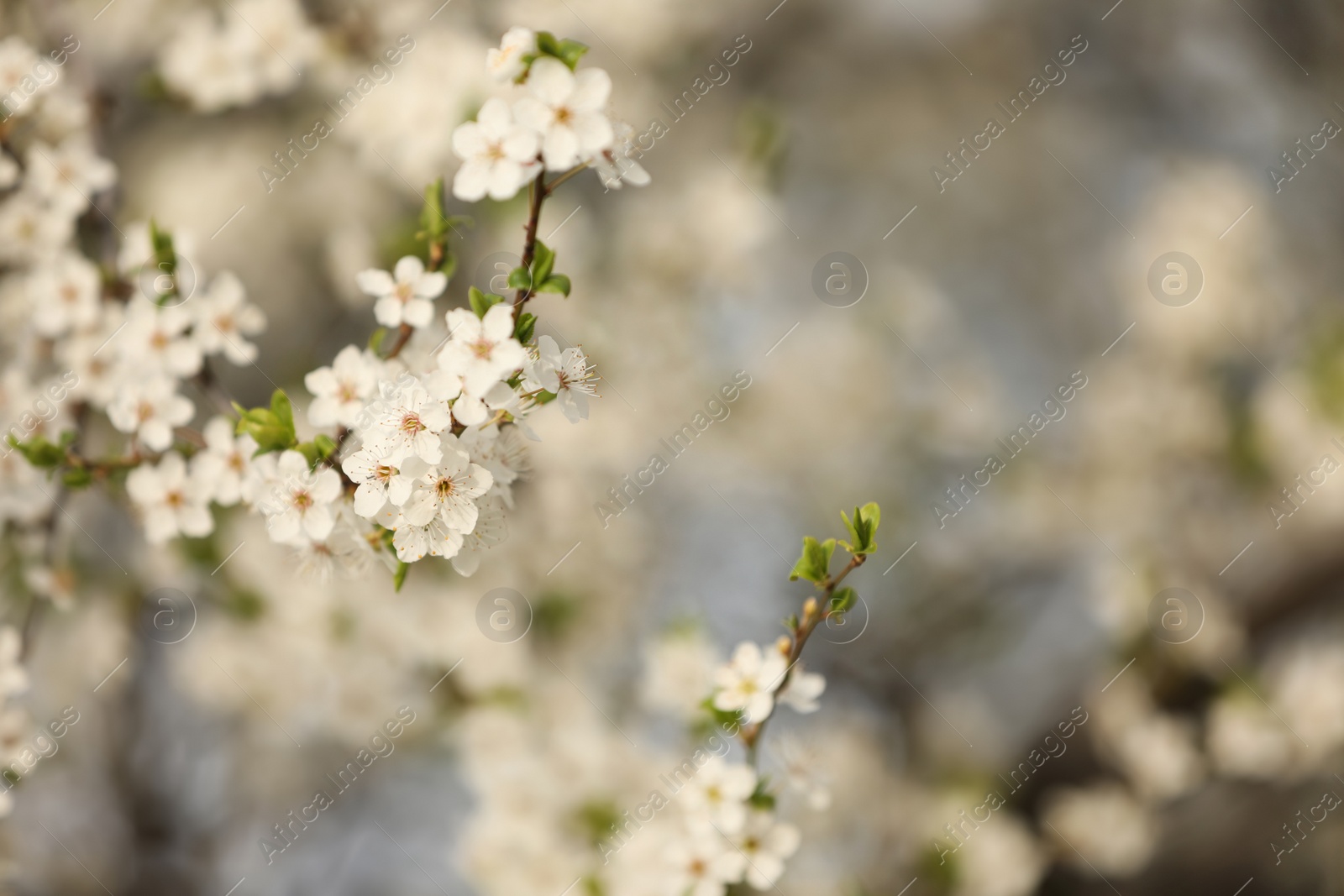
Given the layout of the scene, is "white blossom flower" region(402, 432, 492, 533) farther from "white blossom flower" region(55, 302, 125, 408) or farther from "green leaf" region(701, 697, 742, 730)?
"white blossom flower" region(55, 302, 125, 408)

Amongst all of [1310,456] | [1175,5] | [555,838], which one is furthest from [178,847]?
[1175,5]

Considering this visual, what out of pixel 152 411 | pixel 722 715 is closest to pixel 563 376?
pixel 722 715

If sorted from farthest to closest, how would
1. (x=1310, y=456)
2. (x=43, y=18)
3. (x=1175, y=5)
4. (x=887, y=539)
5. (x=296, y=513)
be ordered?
(x=1175, y=5), (x=887, y=539), (x=1310, y=456), (x=43, y=18), (x=296, y=513)

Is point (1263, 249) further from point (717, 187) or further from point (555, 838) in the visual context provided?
point (555, 838)

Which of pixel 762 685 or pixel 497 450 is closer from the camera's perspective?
pixel 497 450

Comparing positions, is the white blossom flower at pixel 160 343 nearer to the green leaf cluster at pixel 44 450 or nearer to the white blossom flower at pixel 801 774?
the green leaf cluster at pixel 44 450

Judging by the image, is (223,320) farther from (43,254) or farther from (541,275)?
(541,275)

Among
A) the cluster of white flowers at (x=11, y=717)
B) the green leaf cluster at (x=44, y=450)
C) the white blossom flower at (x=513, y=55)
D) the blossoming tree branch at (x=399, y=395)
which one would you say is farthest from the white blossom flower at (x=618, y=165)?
the cluster of white flowers at (x=11, y=717)

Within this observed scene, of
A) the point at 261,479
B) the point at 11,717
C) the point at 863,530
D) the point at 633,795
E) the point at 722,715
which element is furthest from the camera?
the point at 633,795
